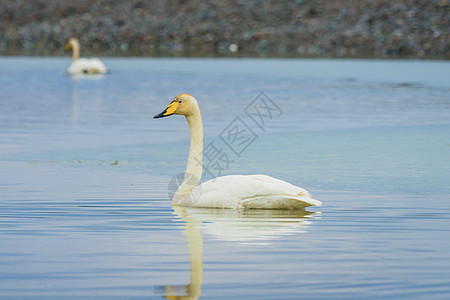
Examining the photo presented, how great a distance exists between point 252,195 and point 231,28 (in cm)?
5846

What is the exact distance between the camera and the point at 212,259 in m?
8.12

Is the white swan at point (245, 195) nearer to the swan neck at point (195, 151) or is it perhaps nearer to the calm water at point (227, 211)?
the calm water at point (227, 211)

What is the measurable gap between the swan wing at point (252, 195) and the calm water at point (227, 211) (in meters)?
0.12

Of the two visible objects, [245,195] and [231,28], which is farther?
[231,28]

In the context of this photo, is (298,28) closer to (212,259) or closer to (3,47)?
(3,47)

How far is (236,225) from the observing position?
9.70 meters

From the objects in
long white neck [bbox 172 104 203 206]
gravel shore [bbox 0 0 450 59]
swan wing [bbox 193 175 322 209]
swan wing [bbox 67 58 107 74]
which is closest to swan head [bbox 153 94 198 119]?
long white neck [bbox 172 104 203 206]

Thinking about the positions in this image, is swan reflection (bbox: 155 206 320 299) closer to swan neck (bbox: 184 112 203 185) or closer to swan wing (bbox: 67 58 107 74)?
swan neck (bbox: 184 112 203 185)

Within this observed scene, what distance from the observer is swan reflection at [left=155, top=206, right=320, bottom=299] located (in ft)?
28.5

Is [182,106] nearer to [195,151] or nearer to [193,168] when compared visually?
[195,151]

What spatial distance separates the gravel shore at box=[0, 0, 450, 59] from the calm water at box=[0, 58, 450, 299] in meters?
33.9

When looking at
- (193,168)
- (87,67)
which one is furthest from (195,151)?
(87,67)

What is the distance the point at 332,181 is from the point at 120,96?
17.8 m

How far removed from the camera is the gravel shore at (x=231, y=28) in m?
59.9
